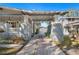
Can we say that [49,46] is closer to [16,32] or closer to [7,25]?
[16,32]

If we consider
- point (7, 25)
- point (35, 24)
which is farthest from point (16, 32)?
point (35, 24)

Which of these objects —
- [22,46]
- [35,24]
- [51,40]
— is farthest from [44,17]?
[22,46]

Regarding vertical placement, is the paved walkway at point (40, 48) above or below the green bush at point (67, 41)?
below

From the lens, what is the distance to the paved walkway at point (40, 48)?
1.35 metres

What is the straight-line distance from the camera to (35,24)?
53.7 inches

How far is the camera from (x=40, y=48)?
1.36 meters

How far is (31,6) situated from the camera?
1365mm

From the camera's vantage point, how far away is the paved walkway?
53.1 inches

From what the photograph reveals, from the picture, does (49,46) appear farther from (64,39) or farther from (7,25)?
(7,25)

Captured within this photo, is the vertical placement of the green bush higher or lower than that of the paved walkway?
higher

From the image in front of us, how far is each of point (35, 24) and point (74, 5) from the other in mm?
494
